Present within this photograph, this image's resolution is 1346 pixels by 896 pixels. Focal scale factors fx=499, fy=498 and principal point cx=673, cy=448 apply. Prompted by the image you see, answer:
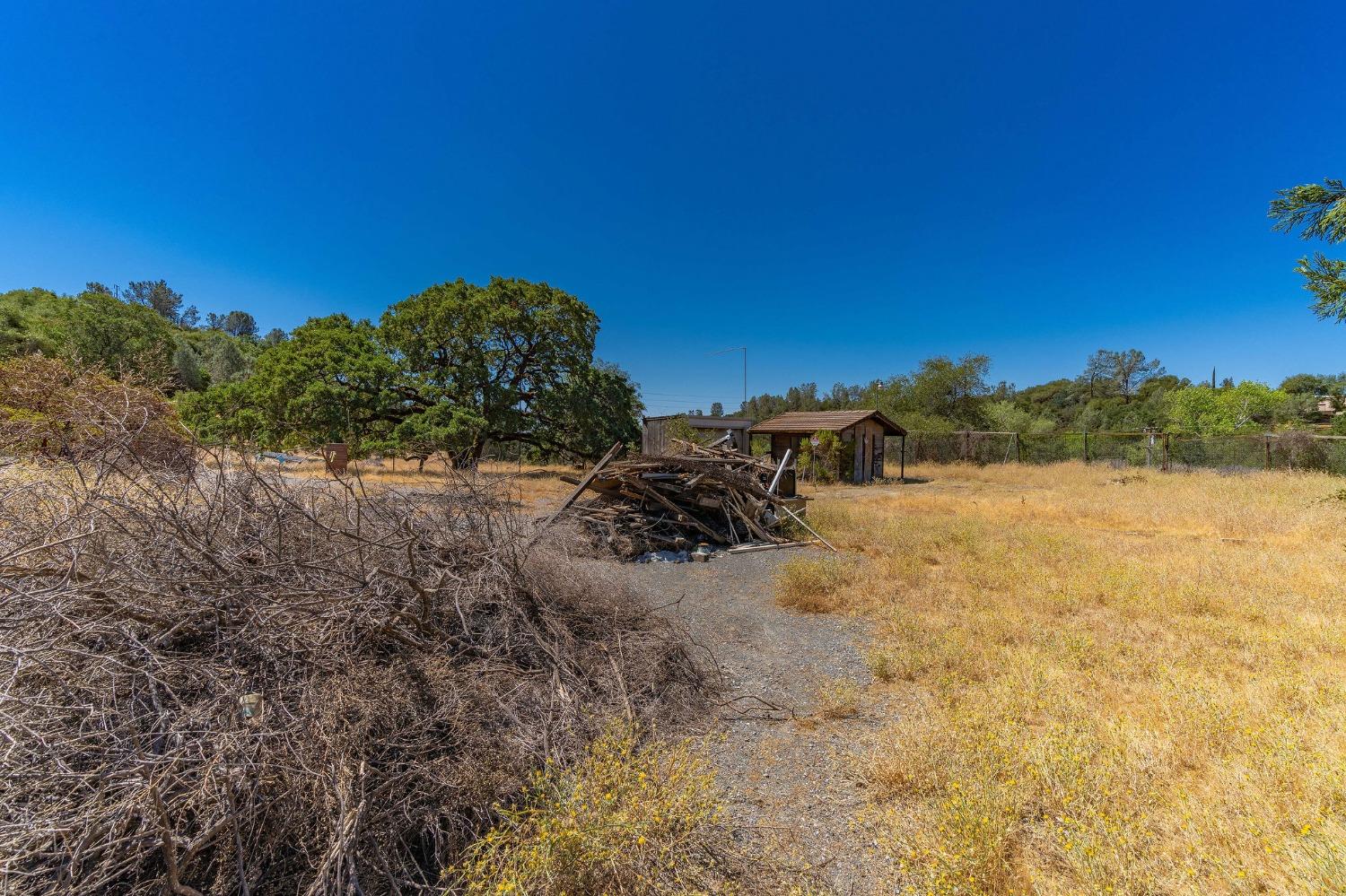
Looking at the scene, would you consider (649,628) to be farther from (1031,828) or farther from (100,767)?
(100,767)

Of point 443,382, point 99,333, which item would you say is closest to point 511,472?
point 443,382

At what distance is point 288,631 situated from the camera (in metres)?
2.56

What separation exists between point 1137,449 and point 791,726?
25.4 metres

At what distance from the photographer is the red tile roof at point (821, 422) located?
1980 centimetres

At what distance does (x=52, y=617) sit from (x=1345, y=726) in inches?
277

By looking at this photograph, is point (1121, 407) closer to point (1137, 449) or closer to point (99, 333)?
point (1137, 449)

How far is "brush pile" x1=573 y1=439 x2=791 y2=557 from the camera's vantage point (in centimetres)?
891

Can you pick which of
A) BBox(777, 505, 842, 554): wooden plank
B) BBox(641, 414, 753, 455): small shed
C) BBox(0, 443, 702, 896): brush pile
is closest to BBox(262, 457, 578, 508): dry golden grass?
BBox(641, 414, 753, 455): small shed

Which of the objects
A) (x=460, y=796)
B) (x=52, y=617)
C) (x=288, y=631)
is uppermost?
(x=52, y=617)

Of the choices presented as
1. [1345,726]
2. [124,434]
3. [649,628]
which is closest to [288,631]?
[124,434]

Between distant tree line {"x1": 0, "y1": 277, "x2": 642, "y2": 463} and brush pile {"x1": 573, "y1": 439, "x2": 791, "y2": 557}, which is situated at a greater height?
distant tree line {"x1": 0, "y1": 277, "x2": 642, "y2": 463}

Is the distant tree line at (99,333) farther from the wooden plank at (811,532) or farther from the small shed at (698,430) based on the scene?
the wooden plank at (811,532)

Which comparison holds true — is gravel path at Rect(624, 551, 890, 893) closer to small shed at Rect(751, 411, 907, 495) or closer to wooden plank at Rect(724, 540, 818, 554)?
wooden plank at Rect(724, 540, 818, 554)

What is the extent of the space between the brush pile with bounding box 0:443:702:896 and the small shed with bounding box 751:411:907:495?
1693cm
